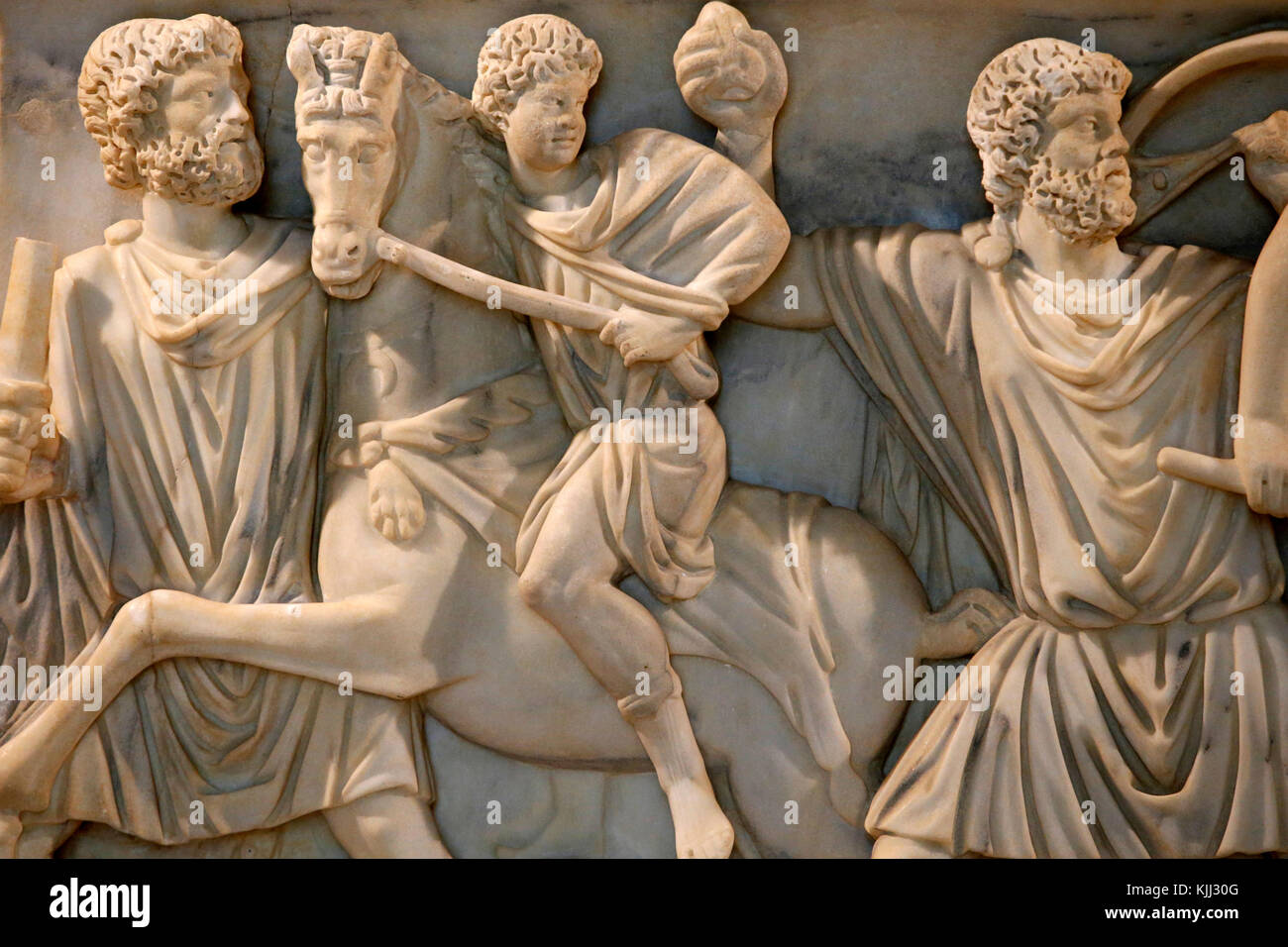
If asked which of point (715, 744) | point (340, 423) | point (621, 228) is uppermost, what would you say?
point (621, 228)

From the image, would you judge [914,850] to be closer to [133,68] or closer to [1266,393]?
[1266,393]

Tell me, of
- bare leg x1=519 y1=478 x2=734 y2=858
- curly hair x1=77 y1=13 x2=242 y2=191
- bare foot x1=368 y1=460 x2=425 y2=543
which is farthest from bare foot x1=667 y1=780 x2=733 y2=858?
curly hair x1=77 y1=13 x2=242 y2=191

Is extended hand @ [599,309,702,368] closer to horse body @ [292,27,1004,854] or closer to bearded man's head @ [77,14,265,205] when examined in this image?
horse body @ [292,27,1004,854]

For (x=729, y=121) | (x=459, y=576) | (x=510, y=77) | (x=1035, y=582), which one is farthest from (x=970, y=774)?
(x=510, y=77)

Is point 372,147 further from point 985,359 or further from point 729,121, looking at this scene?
point 985,359

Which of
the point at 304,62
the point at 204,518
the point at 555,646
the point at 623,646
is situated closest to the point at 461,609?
the point at 555,646

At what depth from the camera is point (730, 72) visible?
4.84 metres

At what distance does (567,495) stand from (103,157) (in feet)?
5.13

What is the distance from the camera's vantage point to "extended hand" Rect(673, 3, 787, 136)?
4.84 metres

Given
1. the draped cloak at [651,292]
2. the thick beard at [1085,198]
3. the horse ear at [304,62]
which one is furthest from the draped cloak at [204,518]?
the thick beard at [1085,198]

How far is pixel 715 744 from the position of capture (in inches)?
189

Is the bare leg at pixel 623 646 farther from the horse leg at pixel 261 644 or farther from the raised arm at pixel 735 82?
the raised arm at pixel 735 82

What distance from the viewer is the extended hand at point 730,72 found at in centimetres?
484

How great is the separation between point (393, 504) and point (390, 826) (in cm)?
85
